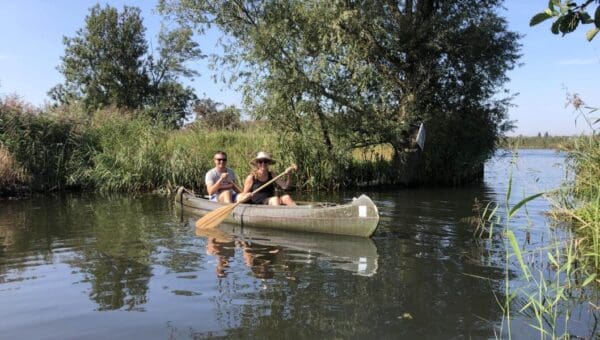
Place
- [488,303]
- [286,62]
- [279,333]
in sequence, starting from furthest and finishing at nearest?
[286,62]
[488,303]
[279,333]

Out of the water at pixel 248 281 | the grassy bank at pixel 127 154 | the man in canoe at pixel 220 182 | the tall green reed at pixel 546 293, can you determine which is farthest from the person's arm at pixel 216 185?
the tall green reed at pixel 546 293

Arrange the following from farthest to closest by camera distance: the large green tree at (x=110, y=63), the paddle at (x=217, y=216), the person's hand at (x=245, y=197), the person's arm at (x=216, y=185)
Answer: the large green tree at (x=110, y=63)
the person's arm at (x=216, y=185)
the person's hand at (x=245, y=197)
the paddle at (x=217, y=216)

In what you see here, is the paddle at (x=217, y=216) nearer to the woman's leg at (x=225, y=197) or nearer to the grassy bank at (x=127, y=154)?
the woman's leg at (x=225, y=197)

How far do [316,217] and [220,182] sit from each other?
9.10 feet

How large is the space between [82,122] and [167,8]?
4.86 m

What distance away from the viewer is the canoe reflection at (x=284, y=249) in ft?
22.1

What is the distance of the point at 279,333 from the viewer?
14.5 feet

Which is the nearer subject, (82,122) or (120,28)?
(82,122)

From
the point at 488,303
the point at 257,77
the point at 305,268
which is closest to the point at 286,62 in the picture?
the point at 257,77

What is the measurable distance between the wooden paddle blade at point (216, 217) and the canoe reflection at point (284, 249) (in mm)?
129

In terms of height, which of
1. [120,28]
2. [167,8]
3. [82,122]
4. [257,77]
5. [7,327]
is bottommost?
[7,327]

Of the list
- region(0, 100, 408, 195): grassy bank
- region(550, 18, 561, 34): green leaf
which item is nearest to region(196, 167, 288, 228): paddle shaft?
region(0, 100, 408, 195): grassy bank

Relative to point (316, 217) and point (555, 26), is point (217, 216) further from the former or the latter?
point (555, 26)

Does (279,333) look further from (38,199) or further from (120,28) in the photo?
(120,28)
